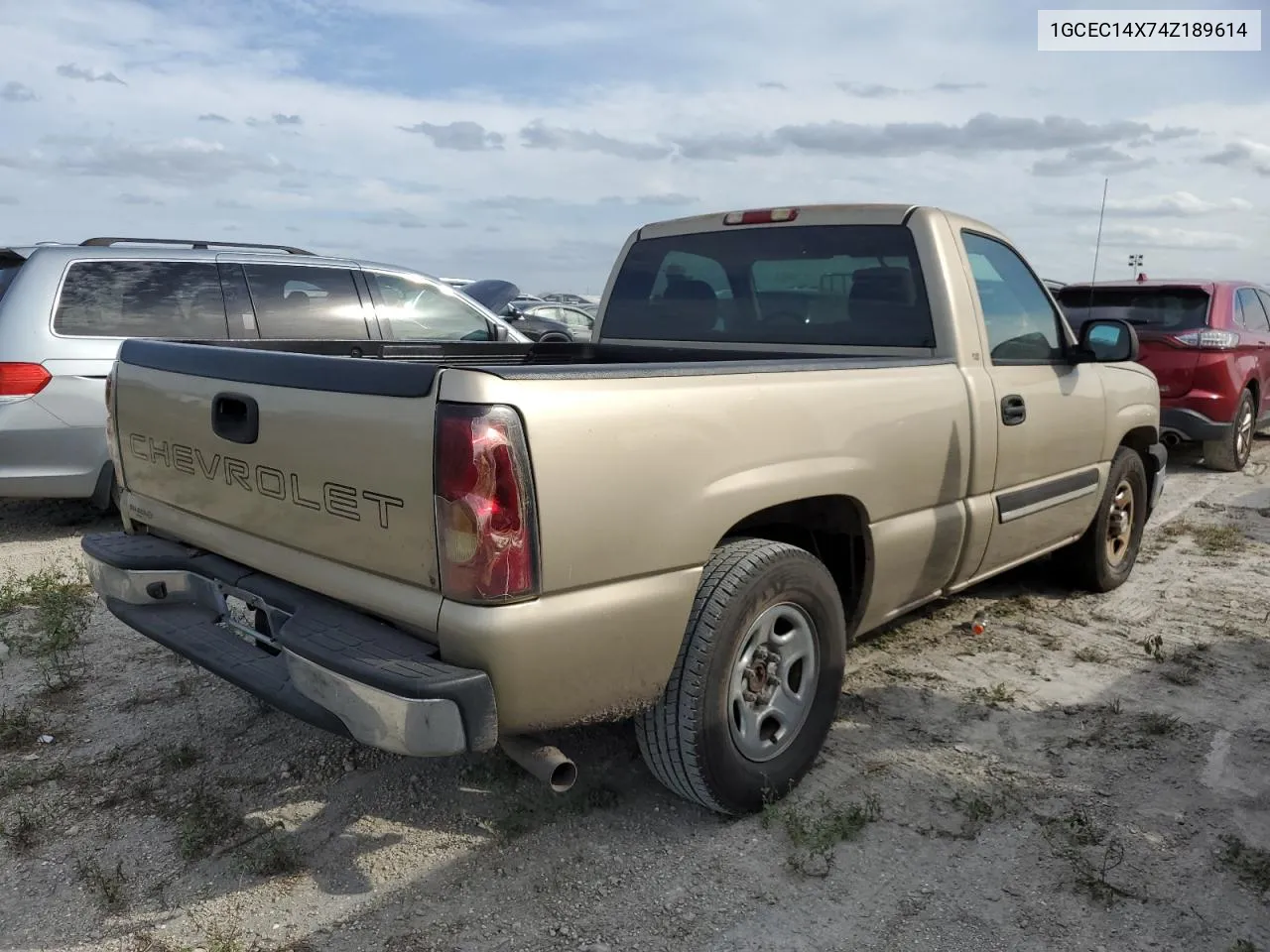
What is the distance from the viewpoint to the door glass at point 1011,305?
13.1ft

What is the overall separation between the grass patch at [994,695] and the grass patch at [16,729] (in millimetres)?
3446

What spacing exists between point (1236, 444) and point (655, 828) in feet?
25.7

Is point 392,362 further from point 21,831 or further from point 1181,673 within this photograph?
point 1181,673

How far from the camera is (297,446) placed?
2.59 meters

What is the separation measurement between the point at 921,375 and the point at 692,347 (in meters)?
1.18

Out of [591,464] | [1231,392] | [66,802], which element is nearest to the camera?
[591,464]

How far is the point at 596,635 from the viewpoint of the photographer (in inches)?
95.7

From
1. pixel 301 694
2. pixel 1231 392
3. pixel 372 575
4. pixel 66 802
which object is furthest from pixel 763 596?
pixel 1231 392

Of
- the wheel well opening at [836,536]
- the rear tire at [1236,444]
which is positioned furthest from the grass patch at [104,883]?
the rear tire at [1236,444]

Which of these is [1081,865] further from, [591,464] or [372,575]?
[372,575]

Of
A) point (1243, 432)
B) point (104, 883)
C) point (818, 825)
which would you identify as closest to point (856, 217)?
point (818, 825)

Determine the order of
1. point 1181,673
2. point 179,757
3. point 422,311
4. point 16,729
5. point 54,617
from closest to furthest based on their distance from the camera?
point 179,757, point 16,729, point 1181,673, point 54,617, point 422,311

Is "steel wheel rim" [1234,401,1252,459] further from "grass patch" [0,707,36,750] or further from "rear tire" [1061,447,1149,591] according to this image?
"grass patch" [0,707,36,750]

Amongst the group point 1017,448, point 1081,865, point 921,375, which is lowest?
point 1081,865
